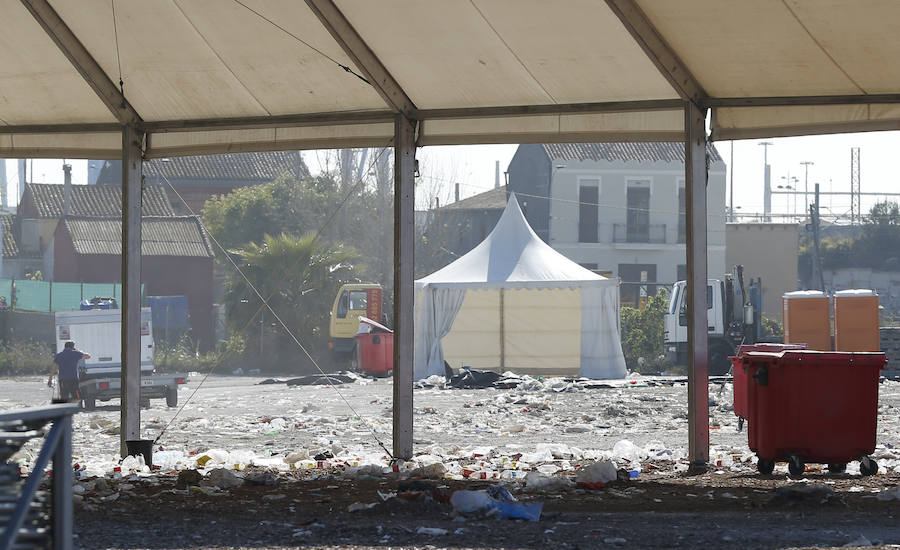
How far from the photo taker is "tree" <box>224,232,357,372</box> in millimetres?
30797

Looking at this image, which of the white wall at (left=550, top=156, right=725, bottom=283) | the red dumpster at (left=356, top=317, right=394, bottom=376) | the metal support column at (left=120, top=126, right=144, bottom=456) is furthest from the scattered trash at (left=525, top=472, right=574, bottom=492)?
the white wall at (left=550, top=156, right=725, bottom=283)

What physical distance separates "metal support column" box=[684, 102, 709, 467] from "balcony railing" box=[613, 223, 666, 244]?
30.4 m

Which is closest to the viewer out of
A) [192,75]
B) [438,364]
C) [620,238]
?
[192,75]

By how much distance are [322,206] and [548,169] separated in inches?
355

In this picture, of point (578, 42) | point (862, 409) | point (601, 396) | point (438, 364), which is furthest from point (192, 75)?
point (438, 364)

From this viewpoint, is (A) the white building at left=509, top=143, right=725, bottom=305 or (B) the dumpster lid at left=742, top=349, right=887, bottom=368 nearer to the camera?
(B) the dumpster lid at left=742, top=349, right=887, bottom=368

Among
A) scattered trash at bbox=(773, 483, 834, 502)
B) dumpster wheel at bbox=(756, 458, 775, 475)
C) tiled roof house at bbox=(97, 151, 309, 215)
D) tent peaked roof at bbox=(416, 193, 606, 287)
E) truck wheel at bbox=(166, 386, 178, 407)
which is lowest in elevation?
truck wheel at bbox=(166, 386, 178, 407)

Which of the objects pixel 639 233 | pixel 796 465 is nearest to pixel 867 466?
pixel 796 465

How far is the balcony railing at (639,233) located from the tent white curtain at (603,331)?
14.6 m

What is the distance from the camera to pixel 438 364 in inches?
989

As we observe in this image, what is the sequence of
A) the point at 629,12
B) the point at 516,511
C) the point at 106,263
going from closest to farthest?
the point at 516,511
the point at 629,12
the point at 106,263

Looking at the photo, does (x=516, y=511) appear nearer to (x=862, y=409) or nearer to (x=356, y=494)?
(x=356, y=494)

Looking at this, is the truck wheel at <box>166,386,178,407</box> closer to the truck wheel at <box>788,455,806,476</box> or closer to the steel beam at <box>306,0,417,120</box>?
the steel beam at <box>306,0,417,120</box>

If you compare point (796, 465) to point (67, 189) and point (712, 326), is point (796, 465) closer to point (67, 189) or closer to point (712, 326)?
point (712, 326)
